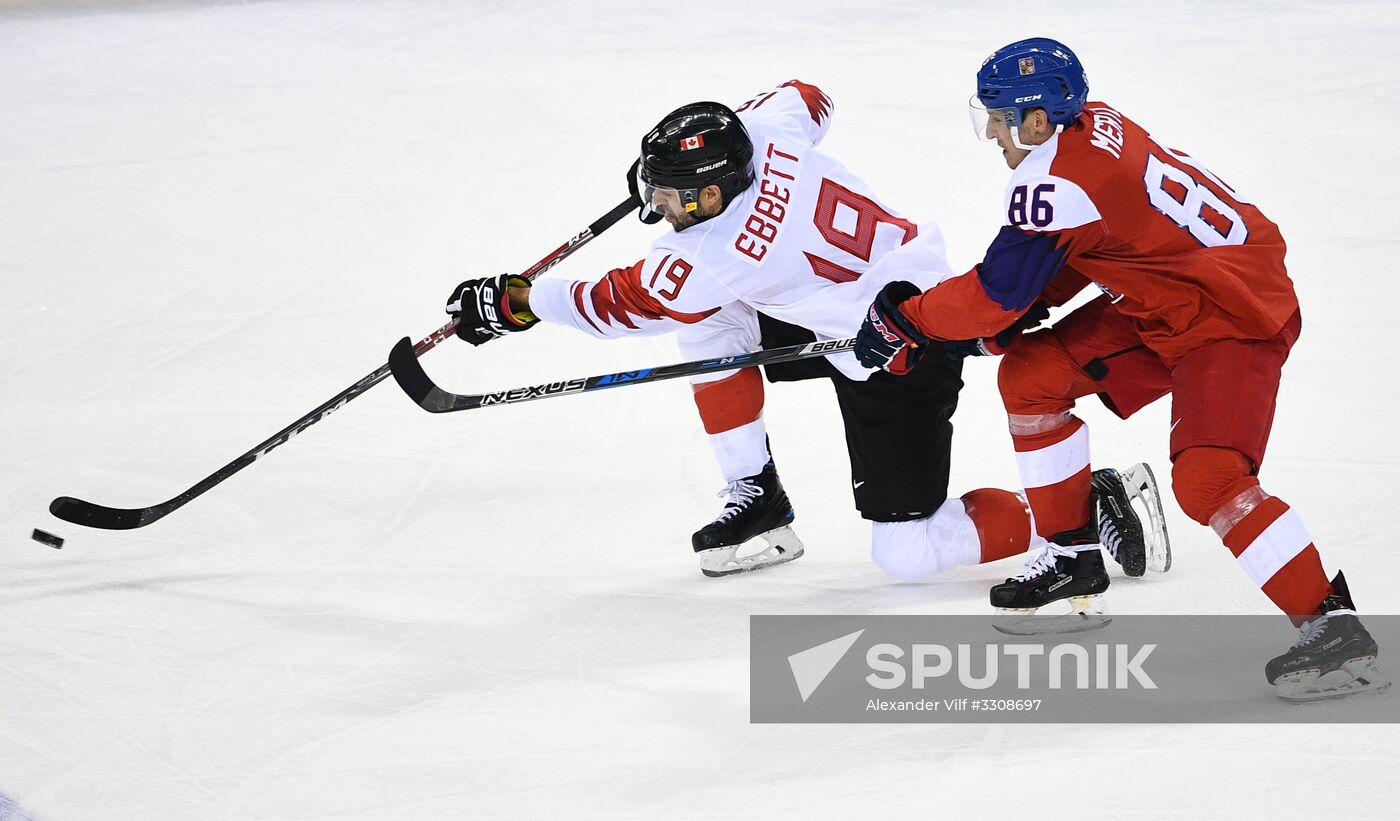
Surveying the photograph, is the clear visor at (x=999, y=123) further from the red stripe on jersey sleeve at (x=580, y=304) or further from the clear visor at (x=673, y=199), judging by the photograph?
the red stripe on jersey sleeve at (x=580, y=304)

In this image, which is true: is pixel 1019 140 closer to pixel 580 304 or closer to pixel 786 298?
pixel 786 298

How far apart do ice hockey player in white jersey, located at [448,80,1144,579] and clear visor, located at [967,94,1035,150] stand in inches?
16.4

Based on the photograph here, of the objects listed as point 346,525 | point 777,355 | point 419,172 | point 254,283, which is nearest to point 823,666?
point 777,355

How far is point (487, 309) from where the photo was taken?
300cm

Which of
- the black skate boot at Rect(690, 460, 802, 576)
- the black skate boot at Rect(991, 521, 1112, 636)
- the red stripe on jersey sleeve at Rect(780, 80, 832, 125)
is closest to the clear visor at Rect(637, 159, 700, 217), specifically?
the red stripe on jersey sleeve at Rect(780, 80, 832, 125)

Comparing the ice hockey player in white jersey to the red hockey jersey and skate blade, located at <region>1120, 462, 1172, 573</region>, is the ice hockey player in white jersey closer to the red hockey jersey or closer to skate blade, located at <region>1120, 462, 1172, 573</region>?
skate blade, located at <region>1120, 462, 1172, 573</region>

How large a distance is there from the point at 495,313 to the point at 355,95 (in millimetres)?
3975

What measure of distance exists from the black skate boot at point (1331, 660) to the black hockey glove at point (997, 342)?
2.40 feet

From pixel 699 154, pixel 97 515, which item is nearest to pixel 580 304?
pixel 699 154

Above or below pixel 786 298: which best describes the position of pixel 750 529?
below

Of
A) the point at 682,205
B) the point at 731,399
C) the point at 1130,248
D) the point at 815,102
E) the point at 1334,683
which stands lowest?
the point at 1334,683

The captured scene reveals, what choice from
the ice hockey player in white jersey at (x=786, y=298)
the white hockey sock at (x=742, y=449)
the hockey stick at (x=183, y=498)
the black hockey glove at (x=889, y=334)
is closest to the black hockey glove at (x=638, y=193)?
the hockey stick at (x=183, y=498)

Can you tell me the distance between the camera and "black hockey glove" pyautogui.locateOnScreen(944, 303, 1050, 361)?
2771 mm

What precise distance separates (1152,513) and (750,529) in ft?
2.90
